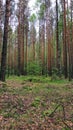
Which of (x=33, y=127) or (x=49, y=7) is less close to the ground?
(x=49, y=7)

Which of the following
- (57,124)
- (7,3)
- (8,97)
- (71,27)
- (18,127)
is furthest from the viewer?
(71,27)

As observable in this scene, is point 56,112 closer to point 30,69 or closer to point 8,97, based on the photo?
point 8,97

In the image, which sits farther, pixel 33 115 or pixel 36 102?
pixel 36 102

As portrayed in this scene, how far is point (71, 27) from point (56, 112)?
926 inches

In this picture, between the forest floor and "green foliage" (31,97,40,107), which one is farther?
"green foliage" (31,97,40,107)

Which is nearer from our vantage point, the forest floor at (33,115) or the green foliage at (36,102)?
the forest floor at (33,115)

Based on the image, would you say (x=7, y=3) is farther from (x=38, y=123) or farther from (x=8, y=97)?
(x=38, y=123)

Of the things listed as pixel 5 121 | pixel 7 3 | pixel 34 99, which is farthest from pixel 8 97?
pixel 7 3

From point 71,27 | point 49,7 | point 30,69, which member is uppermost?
point 49,7

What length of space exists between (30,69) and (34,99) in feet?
70.7

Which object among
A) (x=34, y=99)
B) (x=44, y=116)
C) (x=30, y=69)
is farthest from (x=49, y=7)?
(x=44, y=116)

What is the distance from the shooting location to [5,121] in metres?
6.12

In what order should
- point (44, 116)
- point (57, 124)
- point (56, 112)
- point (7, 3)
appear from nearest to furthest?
point (57, 124), point (44, 116), point (56, 112), point (7, 3)

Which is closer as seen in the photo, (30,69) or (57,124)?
(57,124)
